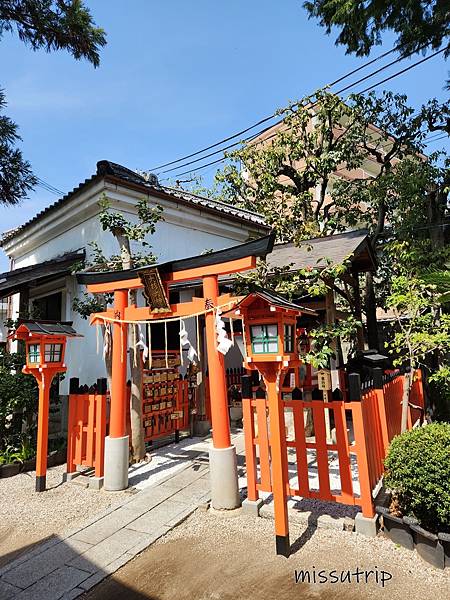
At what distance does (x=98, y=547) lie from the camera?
4695 millimetres

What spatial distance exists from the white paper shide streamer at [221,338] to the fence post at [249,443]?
2.08ft

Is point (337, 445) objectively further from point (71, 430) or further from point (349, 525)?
point (71, 430)

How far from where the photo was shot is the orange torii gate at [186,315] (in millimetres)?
5535

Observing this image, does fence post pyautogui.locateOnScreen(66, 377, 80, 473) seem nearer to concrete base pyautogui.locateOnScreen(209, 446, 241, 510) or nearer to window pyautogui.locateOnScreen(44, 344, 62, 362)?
window pyautogui.locateOnScreen(44, 344, 62, 362)

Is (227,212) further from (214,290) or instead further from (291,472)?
(291,472)

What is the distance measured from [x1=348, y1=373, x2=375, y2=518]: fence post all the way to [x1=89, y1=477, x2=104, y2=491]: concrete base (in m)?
4.45

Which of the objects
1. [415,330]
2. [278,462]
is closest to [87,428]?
[278,462]

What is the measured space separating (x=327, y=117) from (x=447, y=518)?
52.0 feet

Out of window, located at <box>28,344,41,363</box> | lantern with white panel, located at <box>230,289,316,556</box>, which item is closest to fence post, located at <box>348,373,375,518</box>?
lantern with white panel, located at <box>230,289,316,556</box>

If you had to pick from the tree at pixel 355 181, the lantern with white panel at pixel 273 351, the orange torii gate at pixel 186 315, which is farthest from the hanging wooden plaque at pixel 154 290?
the tree at pixel 355 181

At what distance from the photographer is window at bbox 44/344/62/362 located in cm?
700

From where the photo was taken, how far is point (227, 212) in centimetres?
1365

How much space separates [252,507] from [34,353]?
4.77m

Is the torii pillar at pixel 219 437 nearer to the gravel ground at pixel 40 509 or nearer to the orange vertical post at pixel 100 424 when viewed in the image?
the gravel ground at pixel 40 509
